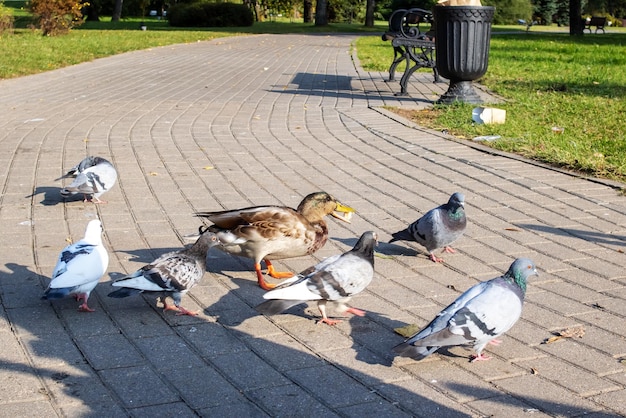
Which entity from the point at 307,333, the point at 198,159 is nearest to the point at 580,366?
the point at 307,333

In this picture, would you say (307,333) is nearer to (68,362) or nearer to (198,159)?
(68,362)

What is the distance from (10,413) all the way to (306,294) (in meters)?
1.65

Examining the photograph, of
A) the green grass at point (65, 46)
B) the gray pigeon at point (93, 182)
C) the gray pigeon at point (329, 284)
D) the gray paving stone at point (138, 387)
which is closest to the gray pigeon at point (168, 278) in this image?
the gray pigeon at point (329, 284)

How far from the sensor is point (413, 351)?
3.93 metres

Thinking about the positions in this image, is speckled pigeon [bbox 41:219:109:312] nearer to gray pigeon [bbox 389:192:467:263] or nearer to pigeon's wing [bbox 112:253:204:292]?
pigeon's wing [bbox 112:253:204:292]

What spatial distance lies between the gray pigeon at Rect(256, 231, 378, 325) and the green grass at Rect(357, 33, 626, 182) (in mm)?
4480

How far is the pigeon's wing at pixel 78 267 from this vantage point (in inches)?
179

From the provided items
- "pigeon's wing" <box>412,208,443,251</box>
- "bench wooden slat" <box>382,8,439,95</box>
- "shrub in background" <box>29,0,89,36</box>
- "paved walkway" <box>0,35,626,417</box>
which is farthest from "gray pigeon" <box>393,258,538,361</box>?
"shrub in background" <box>29,0,89,36</box>

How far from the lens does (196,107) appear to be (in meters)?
12.5

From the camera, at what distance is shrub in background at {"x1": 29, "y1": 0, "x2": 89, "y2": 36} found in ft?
88.0

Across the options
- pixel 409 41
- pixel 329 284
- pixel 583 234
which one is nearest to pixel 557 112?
pixel 409 41

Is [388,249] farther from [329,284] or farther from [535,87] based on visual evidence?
[535,87]

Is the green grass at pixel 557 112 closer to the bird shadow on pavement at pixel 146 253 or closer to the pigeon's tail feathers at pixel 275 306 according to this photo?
the bird shadow on pavement at pixel 146 253

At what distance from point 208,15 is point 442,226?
39.8 meters
